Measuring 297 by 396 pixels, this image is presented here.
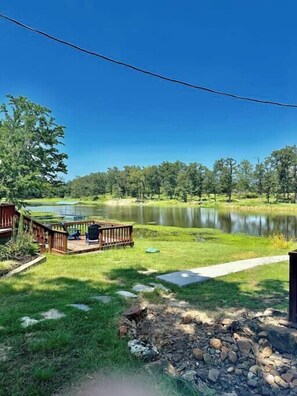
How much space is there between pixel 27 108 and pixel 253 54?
46.6ft

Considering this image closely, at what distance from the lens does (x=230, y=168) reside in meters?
66.9

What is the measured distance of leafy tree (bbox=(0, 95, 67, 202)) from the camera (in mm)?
17953

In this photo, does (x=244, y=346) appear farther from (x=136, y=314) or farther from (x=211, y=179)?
(x=211, y=179)

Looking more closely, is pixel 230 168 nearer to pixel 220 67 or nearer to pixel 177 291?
pixel 220 67

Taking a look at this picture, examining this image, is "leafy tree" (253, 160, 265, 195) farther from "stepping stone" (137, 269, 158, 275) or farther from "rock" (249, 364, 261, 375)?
"rock" (249, 364, 261, 375)

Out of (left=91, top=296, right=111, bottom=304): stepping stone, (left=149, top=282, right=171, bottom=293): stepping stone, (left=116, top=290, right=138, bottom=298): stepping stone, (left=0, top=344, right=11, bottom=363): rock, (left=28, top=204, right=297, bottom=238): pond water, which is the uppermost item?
(left=0, top=344, right=11, bottom=363): rock

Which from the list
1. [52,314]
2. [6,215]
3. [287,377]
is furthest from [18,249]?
[287,377]

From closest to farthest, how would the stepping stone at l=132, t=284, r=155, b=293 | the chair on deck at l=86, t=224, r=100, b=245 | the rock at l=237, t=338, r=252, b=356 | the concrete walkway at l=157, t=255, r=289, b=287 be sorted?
the rock at l=237, t=338, r=252, b=356, the stepping stone at l=132, t=284, r=155, b=293, the concrete walkway at l=157, t=255, r=289, b=287, the chair on deck at l=86, t=224, r=100, b=245

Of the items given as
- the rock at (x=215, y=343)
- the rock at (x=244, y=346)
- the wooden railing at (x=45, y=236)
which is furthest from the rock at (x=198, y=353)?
the wooden railing at (x=45, y=236)

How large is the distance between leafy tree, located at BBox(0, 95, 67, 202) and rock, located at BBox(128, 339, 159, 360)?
1625cm

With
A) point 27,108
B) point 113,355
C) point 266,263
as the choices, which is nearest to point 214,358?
point 113,355

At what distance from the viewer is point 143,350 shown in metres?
2.68

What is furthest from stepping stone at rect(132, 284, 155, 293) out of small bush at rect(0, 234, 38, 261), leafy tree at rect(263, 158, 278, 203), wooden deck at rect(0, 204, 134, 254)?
leafy tree at rect(263, 158, 278, 203)

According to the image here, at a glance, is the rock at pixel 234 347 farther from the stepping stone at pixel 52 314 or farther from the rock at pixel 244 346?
the stepping stone at pixel 52 314
